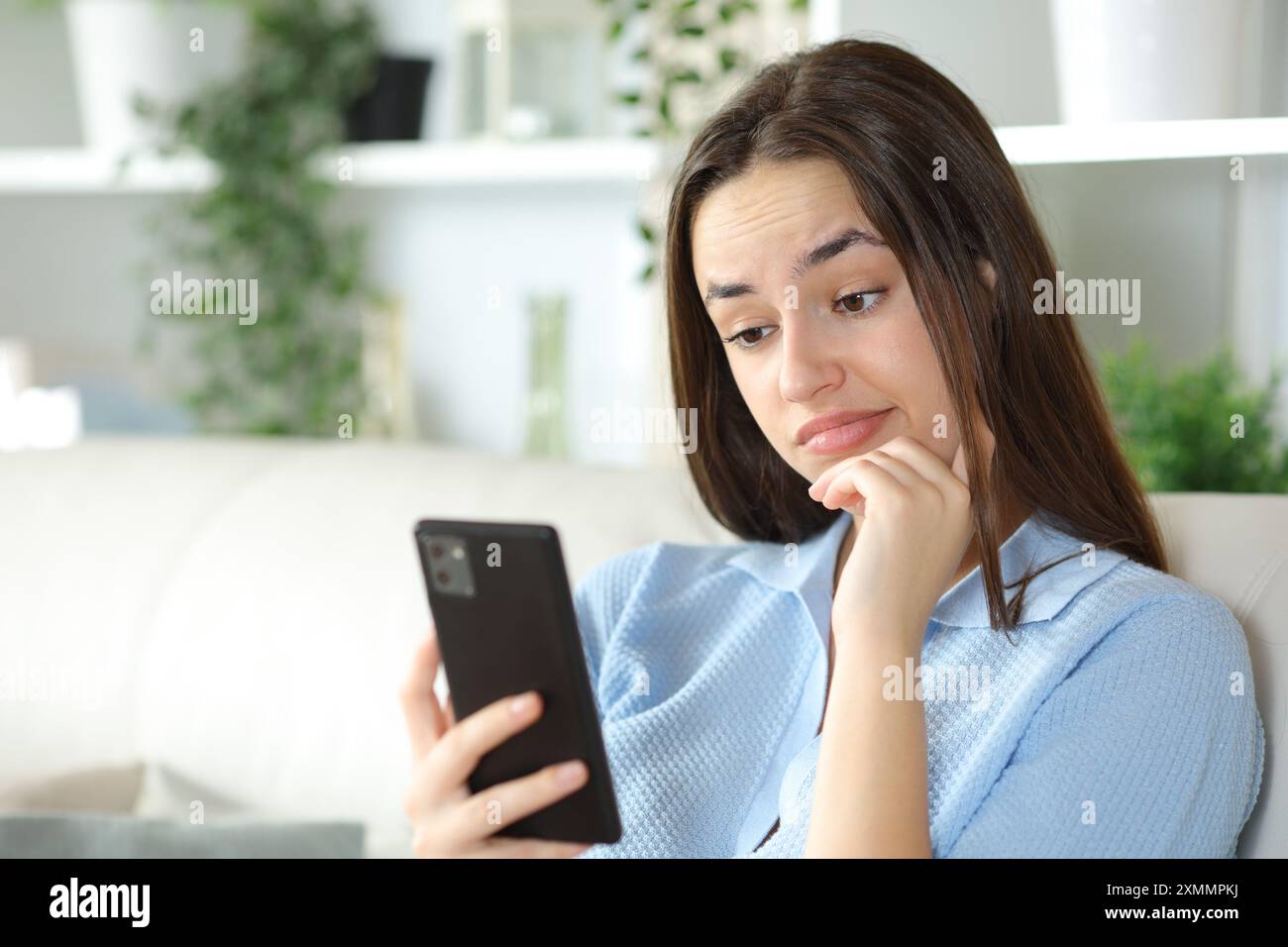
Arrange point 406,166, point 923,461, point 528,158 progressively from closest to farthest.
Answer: point 923,461, point 528,158, point 406,166

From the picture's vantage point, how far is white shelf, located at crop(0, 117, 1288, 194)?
1405mm

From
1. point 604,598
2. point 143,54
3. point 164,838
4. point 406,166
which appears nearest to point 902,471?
point 604,598

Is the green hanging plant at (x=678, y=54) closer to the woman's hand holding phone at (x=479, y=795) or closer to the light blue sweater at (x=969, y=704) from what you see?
the light blue sweater at (x=969, y=704)

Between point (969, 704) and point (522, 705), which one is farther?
point (969, 704)

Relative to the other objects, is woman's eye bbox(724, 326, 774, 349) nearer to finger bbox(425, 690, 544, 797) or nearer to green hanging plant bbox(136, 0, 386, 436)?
finger bbox(425, 690, 544, 797)

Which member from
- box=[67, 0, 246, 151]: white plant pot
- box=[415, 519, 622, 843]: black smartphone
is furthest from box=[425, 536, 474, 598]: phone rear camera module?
box=[67, 0, 246, 151]: white plant pot

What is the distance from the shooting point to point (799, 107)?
41.5 inches

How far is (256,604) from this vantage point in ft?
→ 5.25

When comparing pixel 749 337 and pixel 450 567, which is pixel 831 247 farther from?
pixel 450 567

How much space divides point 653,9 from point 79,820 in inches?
57.0

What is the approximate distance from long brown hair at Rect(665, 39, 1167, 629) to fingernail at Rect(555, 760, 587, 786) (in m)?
0.33

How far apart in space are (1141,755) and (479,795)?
42cm
